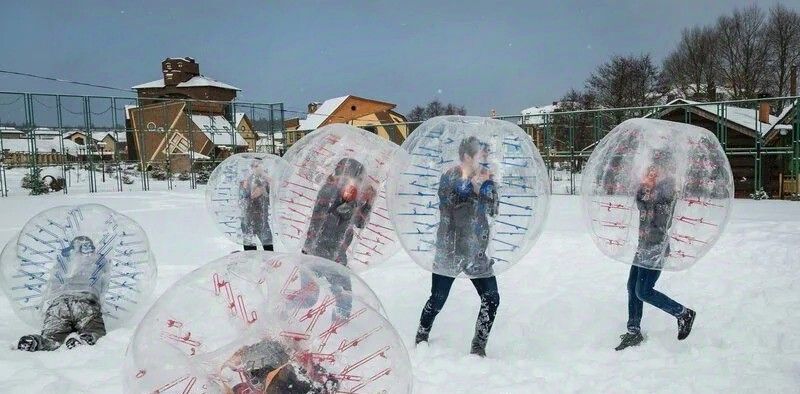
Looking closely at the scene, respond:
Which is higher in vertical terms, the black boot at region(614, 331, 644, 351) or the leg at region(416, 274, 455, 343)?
the leg at region(416, 274, 455, 343)

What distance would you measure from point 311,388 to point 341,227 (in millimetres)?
2382

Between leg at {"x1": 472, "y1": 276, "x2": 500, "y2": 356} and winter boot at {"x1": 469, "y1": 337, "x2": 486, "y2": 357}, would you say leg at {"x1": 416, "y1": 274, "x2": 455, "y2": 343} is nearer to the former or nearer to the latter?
leg at {"x1": 472, "y1": 276, "x2": 500, "y2": 356}

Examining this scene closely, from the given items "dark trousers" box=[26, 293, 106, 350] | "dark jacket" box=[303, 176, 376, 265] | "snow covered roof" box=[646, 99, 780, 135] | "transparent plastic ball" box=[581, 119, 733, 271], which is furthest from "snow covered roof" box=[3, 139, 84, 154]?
"transparent plastic ball" box=[581, 119, 733, 271]

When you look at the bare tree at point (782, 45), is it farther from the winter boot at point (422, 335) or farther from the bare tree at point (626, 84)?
the winter boot at point (422, 335)

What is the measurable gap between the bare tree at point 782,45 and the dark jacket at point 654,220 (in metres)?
39.8

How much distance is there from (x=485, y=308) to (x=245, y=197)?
126 inches

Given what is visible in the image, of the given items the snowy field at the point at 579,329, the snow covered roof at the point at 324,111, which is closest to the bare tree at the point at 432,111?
the snow covered roof at the point at 324,111

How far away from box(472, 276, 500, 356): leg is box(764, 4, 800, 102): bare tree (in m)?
40.5

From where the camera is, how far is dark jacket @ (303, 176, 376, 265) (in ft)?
14.1

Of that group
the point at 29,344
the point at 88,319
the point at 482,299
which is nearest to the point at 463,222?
the point at 482,299

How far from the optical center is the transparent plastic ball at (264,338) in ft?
6.47

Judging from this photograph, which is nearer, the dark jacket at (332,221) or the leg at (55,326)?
the dark jacket at (332,221)

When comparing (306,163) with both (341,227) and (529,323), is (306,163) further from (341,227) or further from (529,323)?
(529,323)

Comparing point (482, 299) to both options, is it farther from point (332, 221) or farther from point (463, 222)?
point (332, 221)
